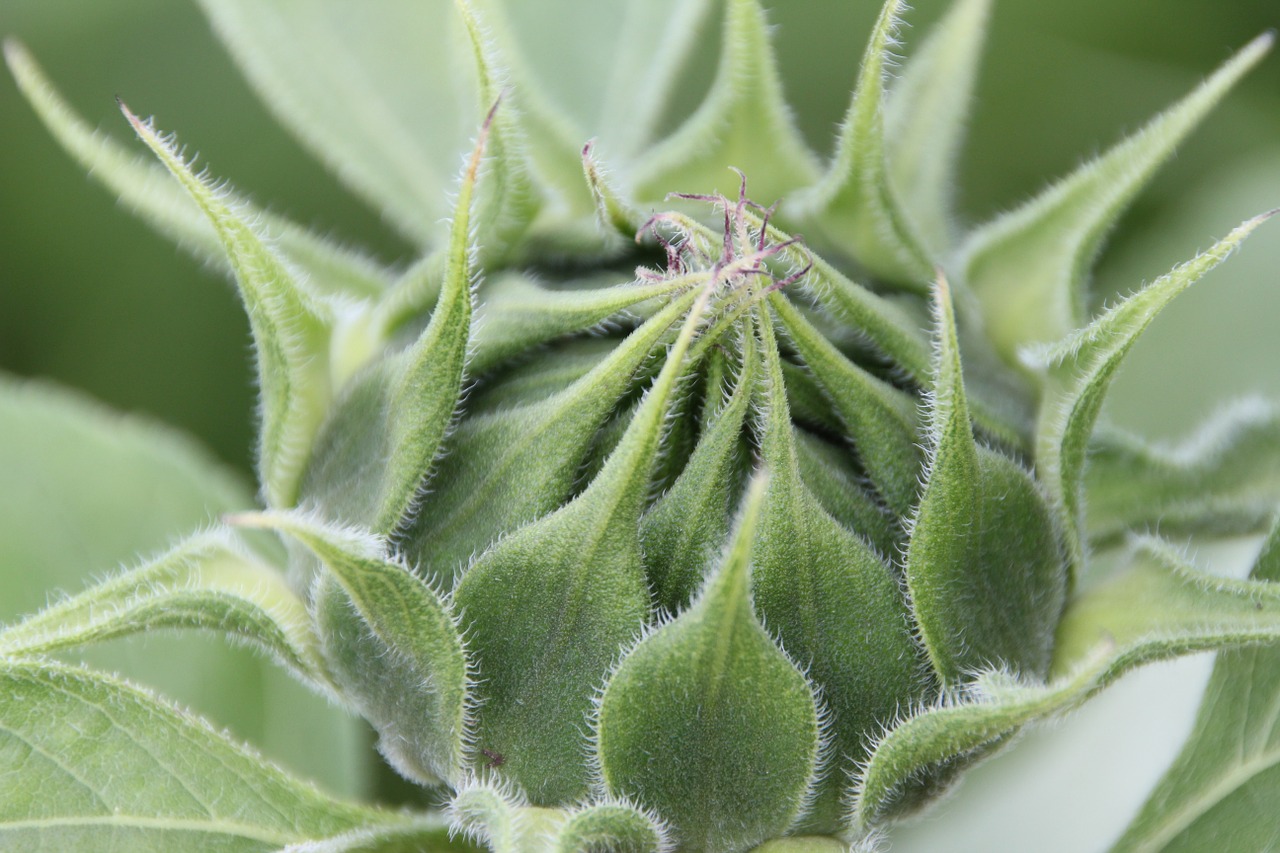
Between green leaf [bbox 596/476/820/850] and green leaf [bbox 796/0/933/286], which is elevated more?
green leaf [bbox 796/0/933/286]

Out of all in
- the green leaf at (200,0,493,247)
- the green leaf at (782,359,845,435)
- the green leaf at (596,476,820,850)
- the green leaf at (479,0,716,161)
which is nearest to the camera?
the green leaf at (596,476,820,850)

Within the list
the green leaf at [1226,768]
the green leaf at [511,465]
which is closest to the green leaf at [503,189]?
the green leaf at [511,465]

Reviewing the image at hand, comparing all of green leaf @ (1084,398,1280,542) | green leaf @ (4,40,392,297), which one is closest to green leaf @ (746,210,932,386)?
green leaf @ (1084,398,1280,542)

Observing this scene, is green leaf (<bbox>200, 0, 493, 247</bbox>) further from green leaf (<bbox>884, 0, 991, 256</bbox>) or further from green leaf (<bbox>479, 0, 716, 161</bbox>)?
green leaf (<bbox>884, 0, 991, 256</bbox>)

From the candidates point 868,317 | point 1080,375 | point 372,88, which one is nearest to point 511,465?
point 868,317

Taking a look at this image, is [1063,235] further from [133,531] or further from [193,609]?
[133,531]

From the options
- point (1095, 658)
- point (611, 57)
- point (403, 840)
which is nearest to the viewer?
point (1095, 658)
